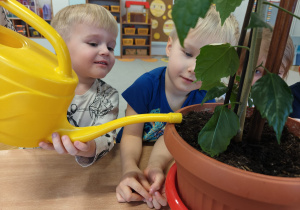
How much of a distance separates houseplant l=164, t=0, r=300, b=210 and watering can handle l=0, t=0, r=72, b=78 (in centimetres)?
21

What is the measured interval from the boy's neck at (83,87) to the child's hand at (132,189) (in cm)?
47

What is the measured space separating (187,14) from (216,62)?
0.12m

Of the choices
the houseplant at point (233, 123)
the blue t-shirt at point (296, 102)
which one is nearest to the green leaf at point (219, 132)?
the houseplant at point (233, 123)

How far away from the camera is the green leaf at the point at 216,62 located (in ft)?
1.00

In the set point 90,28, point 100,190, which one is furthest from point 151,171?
point 90,28

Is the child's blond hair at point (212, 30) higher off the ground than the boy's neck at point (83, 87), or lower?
higher

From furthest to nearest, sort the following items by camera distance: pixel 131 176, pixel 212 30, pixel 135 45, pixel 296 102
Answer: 1. pixel 135 45
2. pixel 296 102
3. pixel 212 30
4. pixel 131 176

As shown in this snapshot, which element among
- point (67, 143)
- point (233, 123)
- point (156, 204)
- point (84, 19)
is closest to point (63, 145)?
point (67, 143)

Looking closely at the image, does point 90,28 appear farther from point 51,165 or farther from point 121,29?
point 121,29

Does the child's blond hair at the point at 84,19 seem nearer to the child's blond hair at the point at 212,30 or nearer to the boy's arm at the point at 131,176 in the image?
the child's blond hair at the point at 212,30

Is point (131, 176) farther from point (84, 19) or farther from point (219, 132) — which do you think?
point (84, 19)

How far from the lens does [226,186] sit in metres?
0.27

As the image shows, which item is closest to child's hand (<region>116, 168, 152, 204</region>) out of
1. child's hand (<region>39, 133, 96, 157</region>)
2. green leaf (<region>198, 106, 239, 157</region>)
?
child's hand (<region>39, 133, 96, 157</region>)

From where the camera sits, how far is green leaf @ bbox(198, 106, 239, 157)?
0.31m
